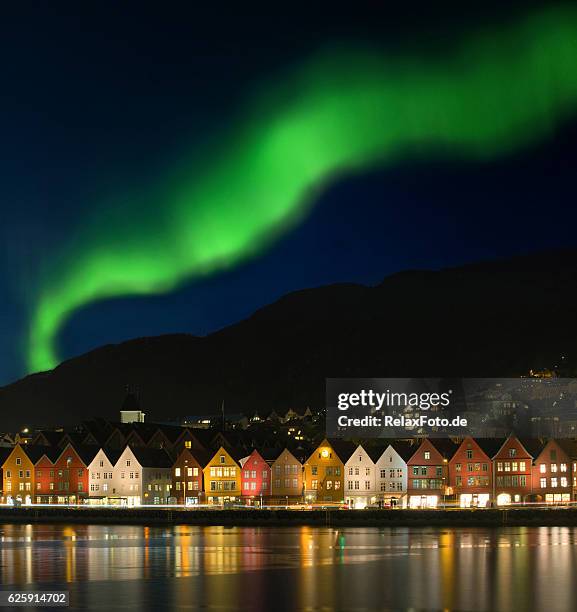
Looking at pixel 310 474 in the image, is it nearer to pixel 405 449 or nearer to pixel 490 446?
pixel 405 449

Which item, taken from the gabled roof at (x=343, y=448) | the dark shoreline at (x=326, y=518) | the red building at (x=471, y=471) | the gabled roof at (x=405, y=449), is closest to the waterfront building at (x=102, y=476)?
the dark shoreline at (x=326, y=518)

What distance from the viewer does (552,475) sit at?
391ft

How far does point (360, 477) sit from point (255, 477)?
40.7 ft

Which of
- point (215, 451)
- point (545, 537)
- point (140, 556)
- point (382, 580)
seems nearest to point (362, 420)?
point (215, 451)

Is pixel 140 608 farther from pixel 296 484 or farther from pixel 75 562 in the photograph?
pixel 296 484

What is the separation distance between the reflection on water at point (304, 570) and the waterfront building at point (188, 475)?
158 feet

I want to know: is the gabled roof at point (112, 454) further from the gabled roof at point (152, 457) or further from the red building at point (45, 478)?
the red building at point (45, 478)

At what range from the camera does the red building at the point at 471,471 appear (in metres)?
118

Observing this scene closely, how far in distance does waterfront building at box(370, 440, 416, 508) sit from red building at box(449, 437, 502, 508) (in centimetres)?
493

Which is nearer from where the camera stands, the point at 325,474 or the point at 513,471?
the point at 513,471

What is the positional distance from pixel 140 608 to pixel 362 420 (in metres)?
117

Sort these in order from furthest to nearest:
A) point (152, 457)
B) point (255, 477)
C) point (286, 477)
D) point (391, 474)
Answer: point (152, 457) → point (255, 477) → point (286, 477) → point (391, 474)

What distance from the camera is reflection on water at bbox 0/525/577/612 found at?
42469 millimetres

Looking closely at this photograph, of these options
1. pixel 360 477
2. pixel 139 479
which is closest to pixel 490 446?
pixel 360 477
